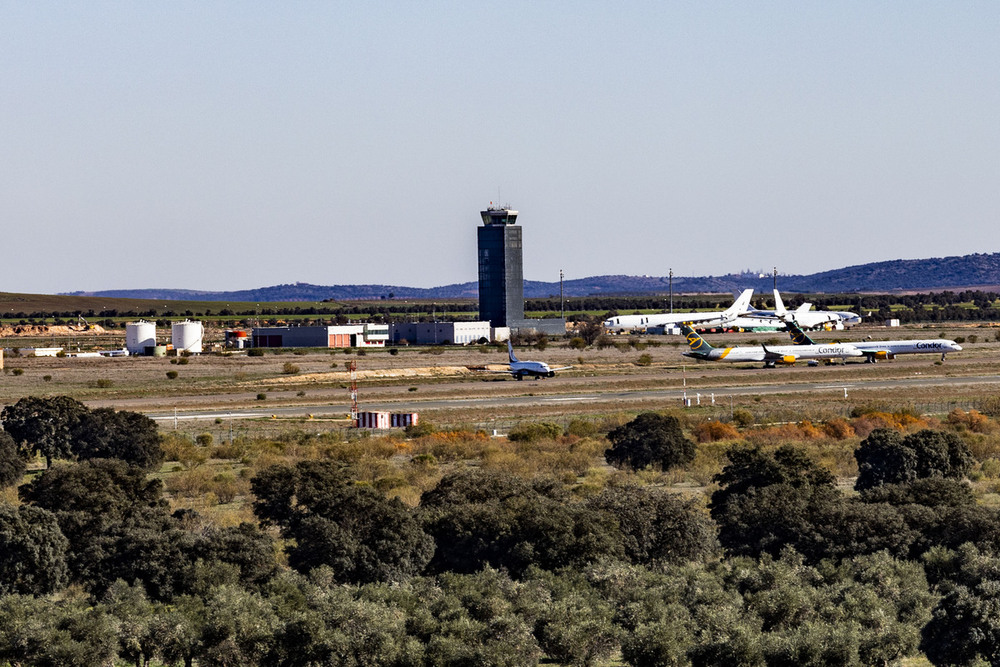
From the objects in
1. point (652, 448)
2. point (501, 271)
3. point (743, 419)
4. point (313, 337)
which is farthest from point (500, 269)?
point (652, 448)

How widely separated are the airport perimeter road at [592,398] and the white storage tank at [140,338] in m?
73.2

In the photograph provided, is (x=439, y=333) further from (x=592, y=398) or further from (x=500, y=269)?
(x=592, y=398)

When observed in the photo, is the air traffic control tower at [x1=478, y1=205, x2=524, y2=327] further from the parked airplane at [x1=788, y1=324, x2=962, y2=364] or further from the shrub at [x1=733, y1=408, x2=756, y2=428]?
the shrub at [x1=733, y1=408, x2=756, y2=428]

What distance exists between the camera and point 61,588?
30156 mm

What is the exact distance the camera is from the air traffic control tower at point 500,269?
186 m

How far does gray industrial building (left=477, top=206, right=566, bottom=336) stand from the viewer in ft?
609

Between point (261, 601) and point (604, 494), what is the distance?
12.0 meters

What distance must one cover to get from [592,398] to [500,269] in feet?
349

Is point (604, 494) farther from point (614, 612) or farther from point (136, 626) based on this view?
point (136, 626)

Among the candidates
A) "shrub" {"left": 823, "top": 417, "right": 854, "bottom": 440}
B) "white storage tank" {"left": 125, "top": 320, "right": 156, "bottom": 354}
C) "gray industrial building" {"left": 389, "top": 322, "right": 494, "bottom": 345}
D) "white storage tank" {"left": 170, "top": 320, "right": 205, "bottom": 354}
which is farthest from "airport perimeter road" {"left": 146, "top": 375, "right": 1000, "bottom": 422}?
"gray industrial building" {"left": 389, "top": 322, "right": 494, "bottom": 345}

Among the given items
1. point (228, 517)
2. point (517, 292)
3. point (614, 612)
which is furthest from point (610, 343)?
point (614, 612)

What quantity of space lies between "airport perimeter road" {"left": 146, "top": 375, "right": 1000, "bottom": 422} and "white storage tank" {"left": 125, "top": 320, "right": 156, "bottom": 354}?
7316 cm

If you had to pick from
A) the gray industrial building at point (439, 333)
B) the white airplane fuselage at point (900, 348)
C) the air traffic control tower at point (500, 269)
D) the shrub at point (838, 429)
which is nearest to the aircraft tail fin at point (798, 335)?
the white airplane fuselage at point (900, 348)

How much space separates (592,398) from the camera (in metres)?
81.7
